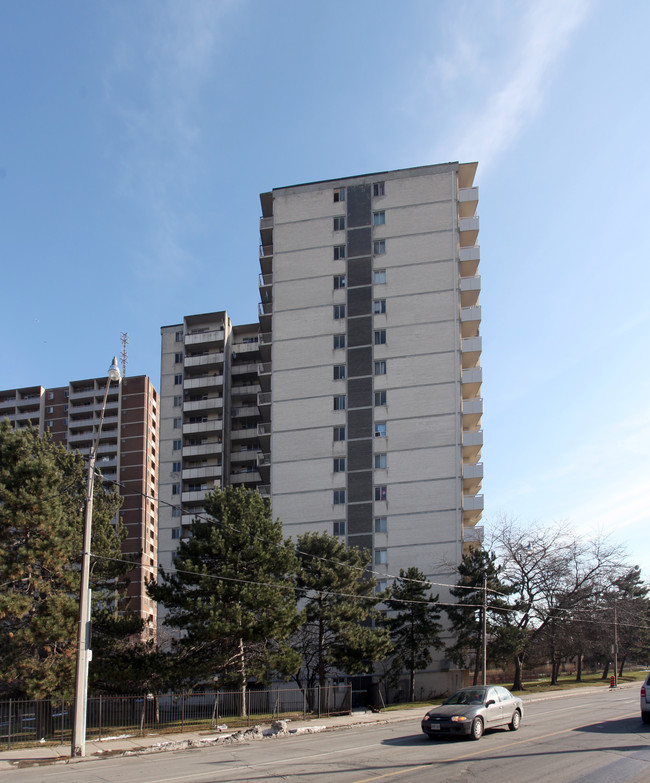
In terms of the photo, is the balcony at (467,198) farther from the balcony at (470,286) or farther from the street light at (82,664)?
the street light at (82,664)

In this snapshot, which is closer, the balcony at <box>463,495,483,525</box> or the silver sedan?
the silver sedan

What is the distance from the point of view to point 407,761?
16.4m

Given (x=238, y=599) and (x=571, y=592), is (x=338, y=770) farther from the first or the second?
(x=571, y=592)

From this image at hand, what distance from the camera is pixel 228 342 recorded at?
87.5 m

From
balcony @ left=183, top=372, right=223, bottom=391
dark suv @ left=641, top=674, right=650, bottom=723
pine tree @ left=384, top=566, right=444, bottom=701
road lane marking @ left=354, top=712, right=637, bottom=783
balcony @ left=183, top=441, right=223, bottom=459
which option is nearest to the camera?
road lane marking @ left=354, top=712, right=637, bottom=783

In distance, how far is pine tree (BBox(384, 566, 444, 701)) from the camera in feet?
164

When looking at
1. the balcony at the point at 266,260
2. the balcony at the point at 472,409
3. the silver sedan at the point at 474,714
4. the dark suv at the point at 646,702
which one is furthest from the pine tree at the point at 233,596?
the balcony at the point at 266,260

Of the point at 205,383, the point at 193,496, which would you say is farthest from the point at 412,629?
the point at 205,383

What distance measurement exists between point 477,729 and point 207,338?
70.4m

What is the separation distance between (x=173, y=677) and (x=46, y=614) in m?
8.24

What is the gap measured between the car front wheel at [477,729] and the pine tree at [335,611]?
2251 cm

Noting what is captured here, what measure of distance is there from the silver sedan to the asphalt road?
0.32 meters

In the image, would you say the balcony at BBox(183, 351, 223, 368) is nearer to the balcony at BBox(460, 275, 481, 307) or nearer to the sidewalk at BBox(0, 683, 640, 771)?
the balcony at BBox(460, 275, 481, 307)

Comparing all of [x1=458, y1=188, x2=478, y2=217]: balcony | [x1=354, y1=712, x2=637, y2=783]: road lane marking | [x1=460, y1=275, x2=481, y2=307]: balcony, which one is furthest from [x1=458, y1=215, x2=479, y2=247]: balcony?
[x1=354, y1=712, x2=637, y2=783]: road lane marking
